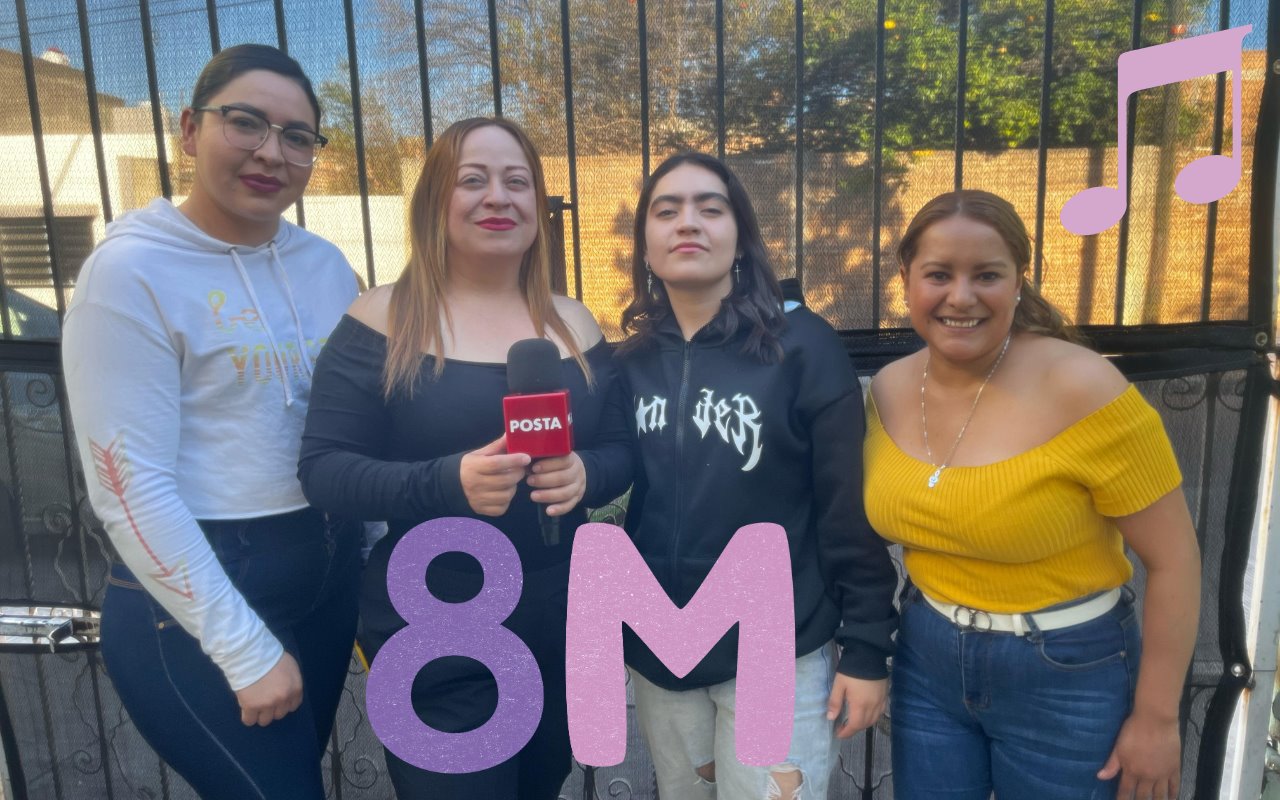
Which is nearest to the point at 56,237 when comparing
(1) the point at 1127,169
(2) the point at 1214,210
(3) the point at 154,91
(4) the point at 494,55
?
(3) the point at 154,91

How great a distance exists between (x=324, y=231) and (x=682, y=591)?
168 centimetres

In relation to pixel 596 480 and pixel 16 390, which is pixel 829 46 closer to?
pixel 596 480

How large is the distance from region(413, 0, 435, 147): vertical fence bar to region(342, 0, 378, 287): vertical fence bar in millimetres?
191

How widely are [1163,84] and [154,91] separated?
119 inches

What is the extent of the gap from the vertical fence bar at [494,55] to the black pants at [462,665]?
1.43 metres

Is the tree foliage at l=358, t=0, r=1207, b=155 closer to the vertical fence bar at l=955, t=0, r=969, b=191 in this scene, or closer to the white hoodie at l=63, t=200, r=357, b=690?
the vertical fence bar at l=955, t=0, r=969, b=191

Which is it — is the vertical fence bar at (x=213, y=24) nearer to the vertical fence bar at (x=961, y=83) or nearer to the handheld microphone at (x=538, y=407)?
the handheld microphone at (x=538, y=407)

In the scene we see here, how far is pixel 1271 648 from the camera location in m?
2.42

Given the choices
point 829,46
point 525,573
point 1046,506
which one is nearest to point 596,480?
point 525,573

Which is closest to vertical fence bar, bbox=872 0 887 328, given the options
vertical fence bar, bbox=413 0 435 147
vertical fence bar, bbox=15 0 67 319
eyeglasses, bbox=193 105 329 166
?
vertical fence bar, bbox=413 0 435 147

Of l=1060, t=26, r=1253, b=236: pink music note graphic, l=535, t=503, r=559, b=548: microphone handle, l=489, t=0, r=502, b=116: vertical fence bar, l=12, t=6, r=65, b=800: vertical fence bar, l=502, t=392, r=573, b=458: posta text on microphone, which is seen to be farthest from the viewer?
l=12, t=6, r=65, b=800: vertical fence bar

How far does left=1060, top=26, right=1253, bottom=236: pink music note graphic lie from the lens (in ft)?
7.07

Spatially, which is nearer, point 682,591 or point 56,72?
point 682,591

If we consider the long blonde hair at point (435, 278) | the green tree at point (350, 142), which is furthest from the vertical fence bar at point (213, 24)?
the long blonde hair at point (435, 278)
